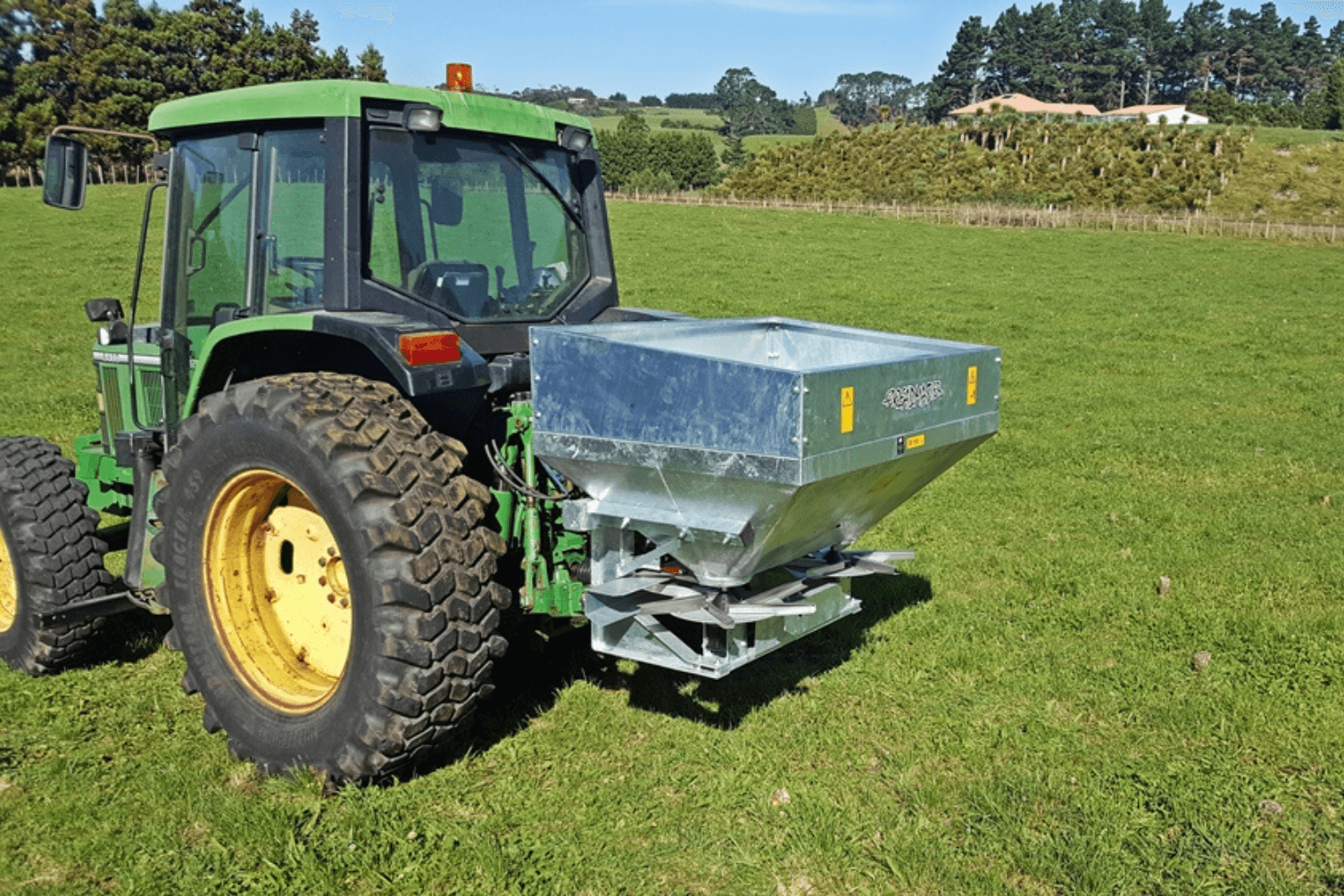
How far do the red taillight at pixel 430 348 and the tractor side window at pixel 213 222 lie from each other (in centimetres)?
112

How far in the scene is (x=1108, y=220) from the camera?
121 feet

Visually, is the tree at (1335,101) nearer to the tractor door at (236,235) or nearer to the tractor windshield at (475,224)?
the tractor windshield at (475,224)

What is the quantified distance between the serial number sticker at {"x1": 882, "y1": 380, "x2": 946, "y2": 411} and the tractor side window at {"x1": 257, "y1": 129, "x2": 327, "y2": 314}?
212 centimetres

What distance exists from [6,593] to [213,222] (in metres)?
2.20

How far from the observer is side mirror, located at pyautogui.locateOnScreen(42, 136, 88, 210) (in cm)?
442

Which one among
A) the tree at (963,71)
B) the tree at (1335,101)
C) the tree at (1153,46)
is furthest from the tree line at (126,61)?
the tree at (1153,46)

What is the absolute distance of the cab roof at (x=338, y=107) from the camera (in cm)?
407

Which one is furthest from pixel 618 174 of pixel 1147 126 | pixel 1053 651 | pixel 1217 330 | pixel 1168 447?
pixel 1053 651

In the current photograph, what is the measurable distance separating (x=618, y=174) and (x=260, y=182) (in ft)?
200

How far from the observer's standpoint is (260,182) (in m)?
4.36

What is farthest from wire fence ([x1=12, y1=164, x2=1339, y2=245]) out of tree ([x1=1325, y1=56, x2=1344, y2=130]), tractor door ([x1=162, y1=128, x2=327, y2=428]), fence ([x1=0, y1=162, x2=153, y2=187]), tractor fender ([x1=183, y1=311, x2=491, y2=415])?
tree ([x1=1325, y1=56, x2=1344, y2=130])

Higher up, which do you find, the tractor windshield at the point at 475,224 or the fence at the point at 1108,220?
the fence at the point at 1108,220

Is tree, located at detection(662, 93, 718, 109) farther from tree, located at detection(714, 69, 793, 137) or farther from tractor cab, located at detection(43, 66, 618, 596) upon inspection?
tractor cab, located at detection(43, 66, 618, 596)

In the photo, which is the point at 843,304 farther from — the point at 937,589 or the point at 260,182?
the point at 260,182
